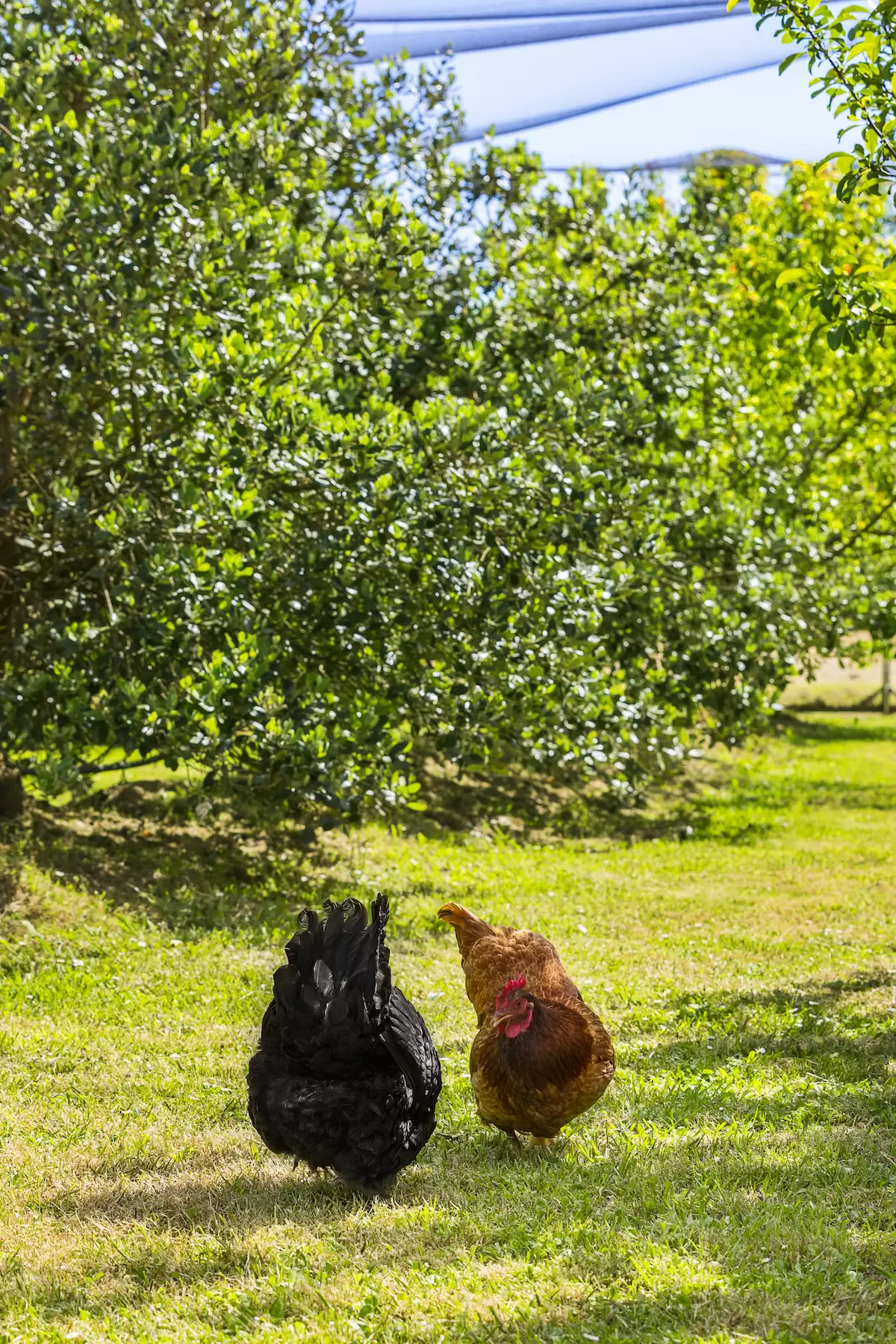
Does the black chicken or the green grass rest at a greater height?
the black chicken

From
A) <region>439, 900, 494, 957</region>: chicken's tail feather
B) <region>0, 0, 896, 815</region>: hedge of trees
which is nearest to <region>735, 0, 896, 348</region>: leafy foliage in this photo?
<region>0, 0, 896, 815</region>: hedge of trees

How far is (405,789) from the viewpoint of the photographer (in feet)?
23.8

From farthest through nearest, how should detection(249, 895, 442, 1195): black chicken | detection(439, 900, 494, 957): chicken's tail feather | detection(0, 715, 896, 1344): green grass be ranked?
detection(439, 900, 494, 957): chicken's tail feather, detection(249, 895, 442, 1195): black chicken, detection(0, 715, 896, 1344): green grass

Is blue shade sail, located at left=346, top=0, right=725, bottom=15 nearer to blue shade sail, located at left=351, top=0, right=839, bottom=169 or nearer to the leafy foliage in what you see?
blue shade sail, located at left=351, top=0, right=839, bottom=169

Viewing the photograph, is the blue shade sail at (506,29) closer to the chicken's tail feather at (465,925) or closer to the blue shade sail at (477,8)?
the blue shade sail at (477,8)

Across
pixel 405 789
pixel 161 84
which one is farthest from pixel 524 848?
pixel 161 84

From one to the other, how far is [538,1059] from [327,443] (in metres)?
4.21

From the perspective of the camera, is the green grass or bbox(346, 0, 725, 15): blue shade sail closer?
the green grass

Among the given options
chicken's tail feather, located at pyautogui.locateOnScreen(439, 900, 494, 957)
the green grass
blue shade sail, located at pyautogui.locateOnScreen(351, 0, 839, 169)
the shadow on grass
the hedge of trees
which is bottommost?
the green grass

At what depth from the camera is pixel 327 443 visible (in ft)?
23.7

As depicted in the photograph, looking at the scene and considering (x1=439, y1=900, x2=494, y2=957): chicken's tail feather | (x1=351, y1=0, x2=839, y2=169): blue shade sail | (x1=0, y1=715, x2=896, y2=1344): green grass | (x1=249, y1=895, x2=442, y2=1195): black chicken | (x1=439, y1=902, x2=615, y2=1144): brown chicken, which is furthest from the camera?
(x1=351, y1=0, x2=839, y2=169): blue shade sail

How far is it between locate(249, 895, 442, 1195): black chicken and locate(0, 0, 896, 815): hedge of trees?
2890 millimetres

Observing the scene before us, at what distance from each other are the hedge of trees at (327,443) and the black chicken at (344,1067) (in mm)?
2890

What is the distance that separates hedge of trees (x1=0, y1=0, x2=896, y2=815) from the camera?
691 cm
